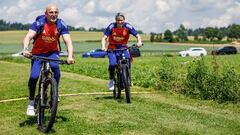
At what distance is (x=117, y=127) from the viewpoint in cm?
766

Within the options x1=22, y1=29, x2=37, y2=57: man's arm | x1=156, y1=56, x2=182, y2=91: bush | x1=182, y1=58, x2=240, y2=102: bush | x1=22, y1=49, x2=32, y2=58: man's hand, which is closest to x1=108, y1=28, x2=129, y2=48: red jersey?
x1=182, y1=58, x2=240, y2=102: bush

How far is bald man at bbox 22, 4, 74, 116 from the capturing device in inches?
301

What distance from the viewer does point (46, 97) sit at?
7535 mm

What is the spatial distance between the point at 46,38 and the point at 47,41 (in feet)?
0.19

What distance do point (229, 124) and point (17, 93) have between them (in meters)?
6.76

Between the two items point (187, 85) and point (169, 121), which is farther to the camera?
point (187, 85)

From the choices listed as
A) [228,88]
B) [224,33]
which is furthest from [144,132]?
[224,33]

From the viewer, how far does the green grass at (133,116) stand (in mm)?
7527

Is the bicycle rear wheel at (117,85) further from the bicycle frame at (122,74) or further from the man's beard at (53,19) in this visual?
the man's beard at (53,19)

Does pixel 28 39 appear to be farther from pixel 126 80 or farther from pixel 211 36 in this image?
pixel 211 36

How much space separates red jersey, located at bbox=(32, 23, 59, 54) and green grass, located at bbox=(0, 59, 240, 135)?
1.35 meters

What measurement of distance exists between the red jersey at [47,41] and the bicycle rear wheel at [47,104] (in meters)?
0.77

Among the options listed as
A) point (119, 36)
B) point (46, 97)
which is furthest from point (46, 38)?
point (119, 36)

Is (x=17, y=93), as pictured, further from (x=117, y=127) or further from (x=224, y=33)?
(x=224, y=33)
